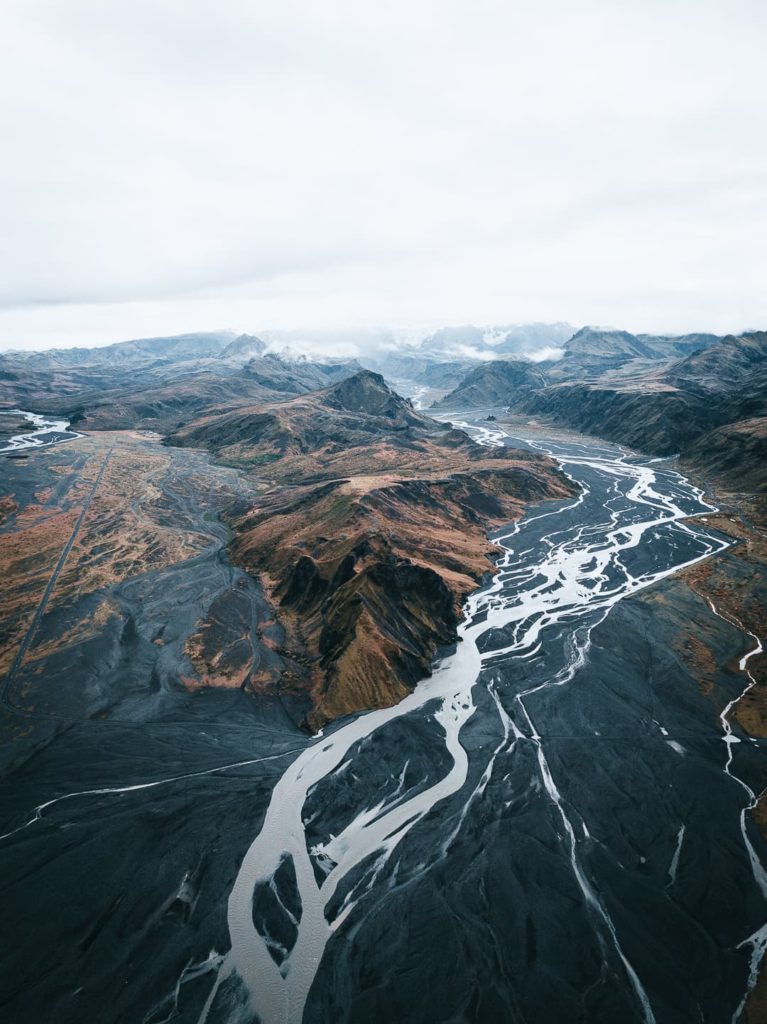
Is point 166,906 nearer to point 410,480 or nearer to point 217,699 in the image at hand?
point 217,699

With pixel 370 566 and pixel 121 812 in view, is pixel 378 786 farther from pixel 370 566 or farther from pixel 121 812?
pixel 370 566

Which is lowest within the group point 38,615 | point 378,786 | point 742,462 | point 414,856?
point 38,615

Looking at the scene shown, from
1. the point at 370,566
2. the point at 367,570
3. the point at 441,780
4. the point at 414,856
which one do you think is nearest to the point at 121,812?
the point at 414,856

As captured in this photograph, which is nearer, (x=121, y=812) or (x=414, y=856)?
(x=414, y=856)

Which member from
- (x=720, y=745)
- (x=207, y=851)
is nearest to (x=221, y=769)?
(x=207, y=851)

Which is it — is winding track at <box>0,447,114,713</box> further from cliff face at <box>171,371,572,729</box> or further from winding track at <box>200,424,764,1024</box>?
winding track at <box>200,424,764,1024</box>


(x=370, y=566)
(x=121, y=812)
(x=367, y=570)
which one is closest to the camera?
(x=121, y=812)
